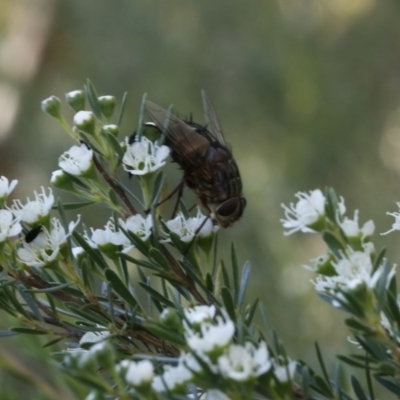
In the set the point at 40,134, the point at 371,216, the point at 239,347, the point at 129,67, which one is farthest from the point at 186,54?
the point at 239,347

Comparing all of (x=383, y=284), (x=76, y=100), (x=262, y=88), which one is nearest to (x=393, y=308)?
(x=383, y=284)

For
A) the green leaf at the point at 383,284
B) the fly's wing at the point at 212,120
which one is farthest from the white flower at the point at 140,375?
the fly's wing at the point at 212,120

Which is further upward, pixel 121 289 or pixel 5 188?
pixel 5 188

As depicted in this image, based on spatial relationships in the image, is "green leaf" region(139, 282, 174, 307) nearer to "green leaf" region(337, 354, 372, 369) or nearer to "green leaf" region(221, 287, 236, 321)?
"green leaf" region(221, 287, 236, 321)

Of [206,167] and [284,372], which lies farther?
[206,167]

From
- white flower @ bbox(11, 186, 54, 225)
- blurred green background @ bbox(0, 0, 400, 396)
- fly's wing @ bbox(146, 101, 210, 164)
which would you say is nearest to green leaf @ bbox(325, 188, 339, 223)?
white flower @ bbox(11, 186, 54, 225)

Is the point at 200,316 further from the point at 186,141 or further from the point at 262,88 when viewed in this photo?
the point at 262,88

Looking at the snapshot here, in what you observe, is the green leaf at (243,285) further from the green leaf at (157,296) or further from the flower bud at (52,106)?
the flower bud at (52,106)

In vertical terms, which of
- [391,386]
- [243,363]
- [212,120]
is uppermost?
[212,120]
